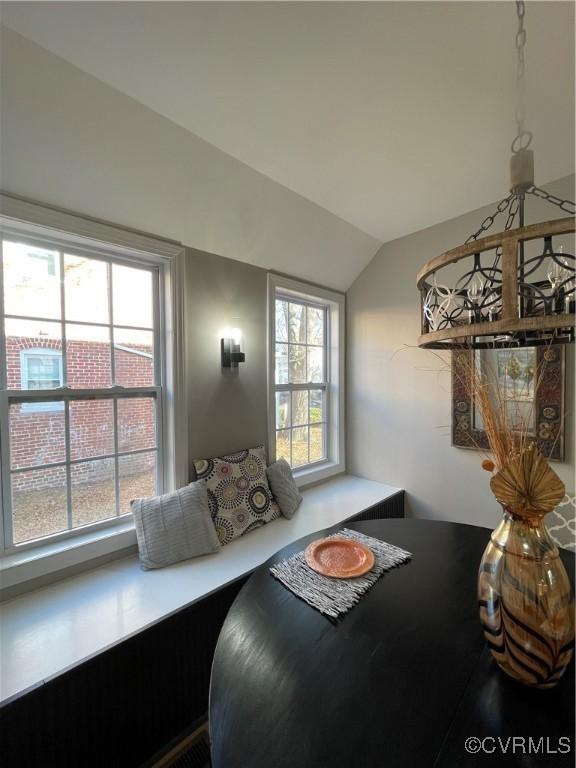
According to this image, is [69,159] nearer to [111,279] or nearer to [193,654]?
[111,279]

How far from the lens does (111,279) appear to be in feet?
5.87

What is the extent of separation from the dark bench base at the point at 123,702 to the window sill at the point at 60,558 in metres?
0.56

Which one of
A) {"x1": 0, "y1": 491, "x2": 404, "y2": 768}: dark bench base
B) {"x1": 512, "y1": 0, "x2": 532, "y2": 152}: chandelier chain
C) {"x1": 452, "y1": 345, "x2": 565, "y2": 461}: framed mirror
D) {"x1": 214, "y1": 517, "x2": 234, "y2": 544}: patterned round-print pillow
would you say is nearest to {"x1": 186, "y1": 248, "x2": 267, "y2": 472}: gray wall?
{"x1": 214, "y1": 517, "x2": 234, "y2": 544}: patterned round-print pillow

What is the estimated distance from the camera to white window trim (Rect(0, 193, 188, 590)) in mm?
1439

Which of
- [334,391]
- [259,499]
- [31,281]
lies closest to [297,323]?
[334,391]

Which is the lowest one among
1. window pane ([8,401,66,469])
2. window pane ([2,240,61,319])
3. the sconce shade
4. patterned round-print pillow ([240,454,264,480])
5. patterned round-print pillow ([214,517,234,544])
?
patterned round-print pillow ([214,517,234,544])

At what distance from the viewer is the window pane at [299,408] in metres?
2.81

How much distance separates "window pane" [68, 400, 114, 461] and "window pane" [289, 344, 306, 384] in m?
1.44

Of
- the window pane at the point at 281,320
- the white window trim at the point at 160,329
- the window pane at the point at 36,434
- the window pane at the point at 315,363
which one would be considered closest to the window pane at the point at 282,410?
the window pane at the point at 315,363

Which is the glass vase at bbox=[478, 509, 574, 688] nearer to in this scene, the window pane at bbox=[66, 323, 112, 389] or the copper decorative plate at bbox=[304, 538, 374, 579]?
the copper decorative plate at bbox=[304, 538, 374, 579]

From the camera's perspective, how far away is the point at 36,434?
1548 mm

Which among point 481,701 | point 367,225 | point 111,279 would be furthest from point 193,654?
point 367,225

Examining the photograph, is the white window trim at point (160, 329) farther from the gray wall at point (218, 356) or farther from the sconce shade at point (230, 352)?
the sconce shade at point (230, 352)

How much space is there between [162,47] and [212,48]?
0.18 metres
